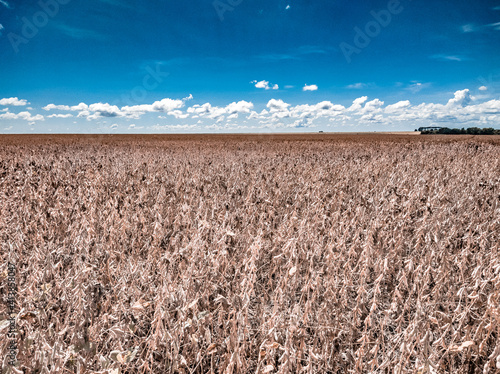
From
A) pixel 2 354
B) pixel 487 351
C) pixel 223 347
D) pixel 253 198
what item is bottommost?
pixel 487 351

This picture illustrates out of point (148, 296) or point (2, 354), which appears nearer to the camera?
point (2, 354)

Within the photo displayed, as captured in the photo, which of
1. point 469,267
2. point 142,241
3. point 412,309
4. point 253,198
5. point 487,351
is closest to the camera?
point 487,351

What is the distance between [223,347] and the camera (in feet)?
5.03

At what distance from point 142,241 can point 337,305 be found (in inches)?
72.0

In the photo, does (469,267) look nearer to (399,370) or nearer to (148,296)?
(399,370)

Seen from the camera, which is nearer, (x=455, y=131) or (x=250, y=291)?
(x=250, y=291)

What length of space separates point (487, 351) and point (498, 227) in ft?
6.31

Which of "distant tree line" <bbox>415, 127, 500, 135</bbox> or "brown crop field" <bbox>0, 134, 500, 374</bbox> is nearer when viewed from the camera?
"brown crop field" <bbox>0, 134, 500, 374</bbox>

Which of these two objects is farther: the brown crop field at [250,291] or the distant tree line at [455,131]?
the distant tree line at [455,131]

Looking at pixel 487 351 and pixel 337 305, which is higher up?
pixel 337 305

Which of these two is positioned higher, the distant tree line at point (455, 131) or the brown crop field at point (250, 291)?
the distant tree line at point (455, 131)

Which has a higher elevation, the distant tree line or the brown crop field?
the distant tree line

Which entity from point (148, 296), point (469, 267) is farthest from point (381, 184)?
point (148, 296)

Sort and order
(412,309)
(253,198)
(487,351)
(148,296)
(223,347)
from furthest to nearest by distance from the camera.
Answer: (253,198)
(412,309)
(148,296)
(487,351)
(223,347)
